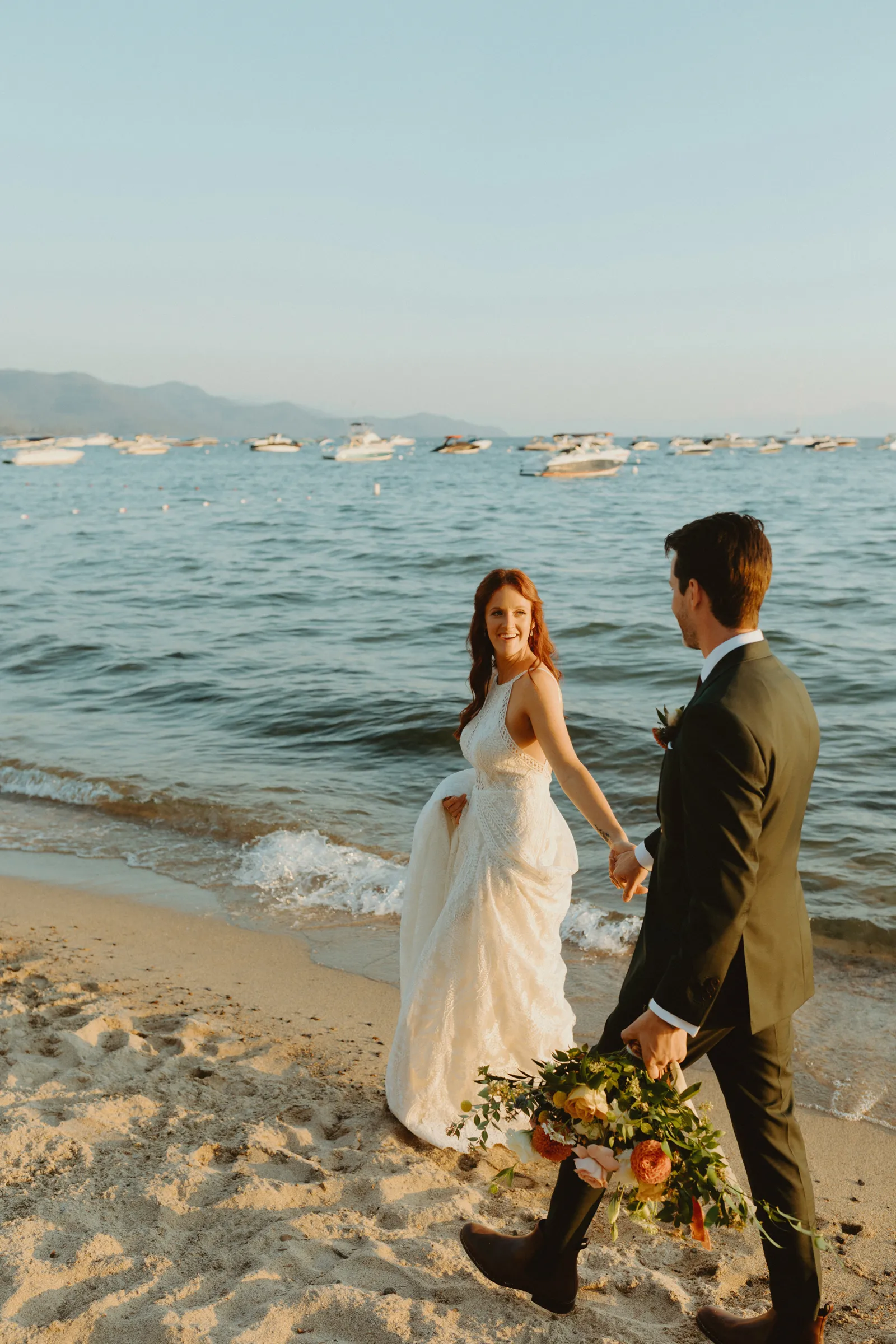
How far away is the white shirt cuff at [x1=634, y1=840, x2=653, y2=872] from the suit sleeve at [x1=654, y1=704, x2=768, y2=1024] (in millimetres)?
798

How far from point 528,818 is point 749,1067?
1.52 metres

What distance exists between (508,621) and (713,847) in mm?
1869

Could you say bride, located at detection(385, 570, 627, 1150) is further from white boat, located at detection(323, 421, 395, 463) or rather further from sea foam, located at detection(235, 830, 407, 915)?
white boat, located at detection(323, 421, 395, 463)

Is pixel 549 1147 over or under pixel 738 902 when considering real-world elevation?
under

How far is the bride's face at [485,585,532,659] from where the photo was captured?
13.4 ft

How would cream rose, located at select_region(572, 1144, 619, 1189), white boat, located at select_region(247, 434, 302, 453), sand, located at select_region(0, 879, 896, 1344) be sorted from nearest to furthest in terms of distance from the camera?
1. cream rose, located at select_region(572, 1144, 619, 1189)
2. sand, located at select_region(0, 879, 896, 1344)
3. white boat, located at select_region(247, 434, 302, 453)

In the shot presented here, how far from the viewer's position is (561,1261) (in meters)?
2.90

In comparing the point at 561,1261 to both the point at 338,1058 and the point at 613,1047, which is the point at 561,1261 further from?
the point at 338,1058

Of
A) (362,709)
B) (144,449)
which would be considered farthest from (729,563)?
(144,449)

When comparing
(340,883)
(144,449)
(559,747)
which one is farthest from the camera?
(144,449)

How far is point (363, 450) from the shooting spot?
9531cm

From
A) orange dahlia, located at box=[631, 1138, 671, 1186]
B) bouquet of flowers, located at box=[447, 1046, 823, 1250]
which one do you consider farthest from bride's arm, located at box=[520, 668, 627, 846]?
orange dahlia, located at box=[631, 1138, 671, 1186]

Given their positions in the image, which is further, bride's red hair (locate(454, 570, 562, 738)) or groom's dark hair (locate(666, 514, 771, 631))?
bride's red hair (locate(454, 570, 562, 738))

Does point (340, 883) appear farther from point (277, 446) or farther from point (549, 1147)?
point (277, 446)
